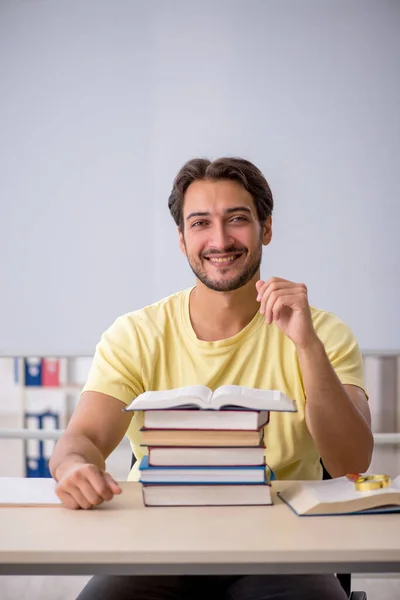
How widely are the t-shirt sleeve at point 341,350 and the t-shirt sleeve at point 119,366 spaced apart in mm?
427

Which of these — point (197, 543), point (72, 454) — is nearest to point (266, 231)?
point (72, 454)

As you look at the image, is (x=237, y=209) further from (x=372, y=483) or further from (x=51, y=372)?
(x=51, y=372)

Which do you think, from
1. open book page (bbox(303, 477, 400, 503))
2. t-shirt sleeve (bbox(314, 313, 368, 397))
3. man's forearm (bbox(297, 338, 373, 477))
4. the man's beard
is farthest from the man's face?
open book page (bbox(303, 477, 400, 503))

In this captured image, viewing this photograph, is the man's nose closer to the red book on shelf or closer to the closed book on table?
the closed book on table

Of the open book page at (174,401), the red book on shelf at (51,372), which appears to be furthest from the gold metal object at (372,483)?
the red book on shelf at (51,372)

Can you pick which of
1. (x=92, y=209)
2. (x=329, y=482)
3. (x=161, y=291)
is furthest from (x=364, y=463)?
(x=92, y=209)

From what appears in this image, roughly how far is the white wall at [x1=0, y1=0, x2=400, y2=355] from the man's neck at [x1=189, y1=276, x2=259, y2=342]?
5.91ft

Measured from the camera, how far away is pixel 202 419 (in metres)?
1.11

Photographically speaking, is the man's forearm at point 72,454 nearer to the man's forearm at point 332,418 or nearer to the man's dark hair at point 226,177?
the man's forearm at point 332,418

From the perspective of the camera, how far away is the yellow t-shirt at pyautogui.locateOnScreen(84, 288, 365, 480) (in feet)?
5.23

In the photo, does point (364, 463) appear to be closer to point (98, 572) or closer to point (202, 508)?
point (202, 508)

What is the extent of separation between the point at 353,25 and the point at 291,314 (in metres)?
2.54

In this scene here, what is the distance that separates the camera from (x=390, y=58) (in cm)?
357

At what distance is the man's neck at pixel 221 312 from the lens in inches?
67.3
